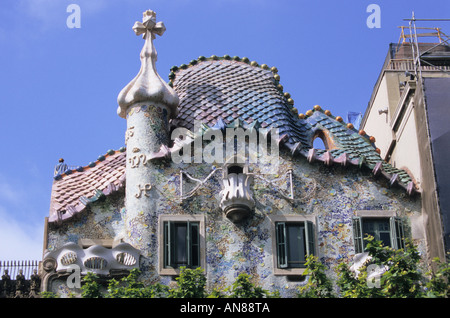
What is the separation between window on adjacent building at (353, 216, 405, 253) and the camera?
90.9 feet

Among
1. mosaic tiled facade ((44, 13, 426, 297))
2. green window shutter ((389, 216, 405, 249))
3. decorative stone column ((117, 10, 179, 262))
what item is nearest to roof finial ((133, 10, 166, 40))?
decorative stone column ((117, 10, 179, 262))

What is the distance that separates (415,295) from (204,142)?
6.63 meters

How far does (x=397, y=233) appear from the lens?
91.5 ft

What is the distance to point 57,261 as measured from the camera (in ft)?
88.8

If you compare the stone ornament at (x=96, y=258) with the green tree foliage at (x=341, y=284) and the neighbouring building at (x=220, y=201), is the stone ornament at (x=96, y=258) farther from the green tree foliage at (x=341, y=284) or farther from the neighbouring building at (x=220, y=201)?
the green tree foliage at (x=341, y=284)

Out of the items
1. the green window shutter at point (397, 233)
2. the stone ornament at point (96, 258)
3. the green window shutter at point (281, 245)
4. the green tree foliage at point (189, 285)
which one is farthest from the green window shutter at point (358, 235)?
the stone ornament at point (96, 258)

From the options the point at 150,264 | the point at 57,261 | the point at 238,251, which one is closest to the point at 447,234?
the point at 238,251

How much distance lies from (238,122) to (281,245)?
3232 millimetres

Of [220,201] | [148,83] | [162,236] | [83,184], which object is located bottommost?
[162,236]

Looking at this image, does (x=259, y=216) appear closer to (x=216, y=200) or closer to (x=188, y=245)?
(x=216, y=200)

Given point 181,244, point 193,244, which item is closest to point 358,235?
point 193,244

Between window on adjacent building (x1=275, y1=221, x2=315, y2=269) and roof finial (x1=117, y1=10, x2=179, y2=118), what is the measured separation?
4.13 metres

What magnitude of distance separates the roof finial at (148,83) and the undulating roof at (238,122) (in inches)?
33.5

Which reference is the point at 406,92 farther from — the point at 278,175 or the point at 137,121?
the point at 137,121
